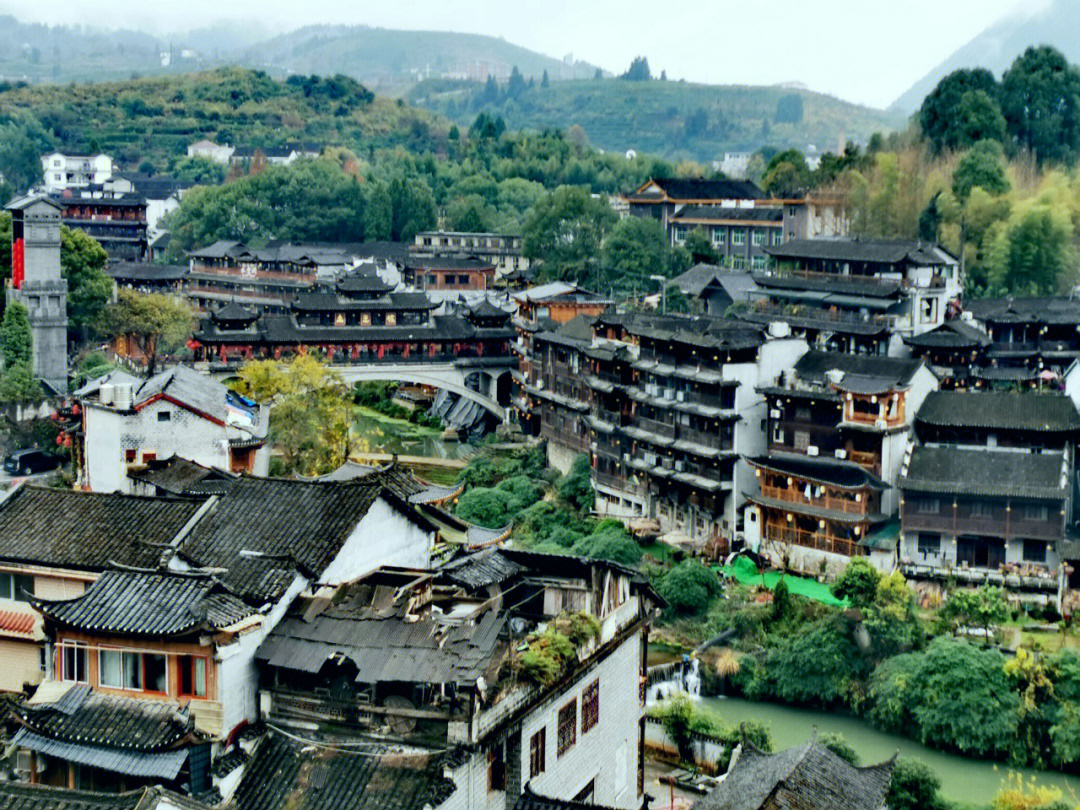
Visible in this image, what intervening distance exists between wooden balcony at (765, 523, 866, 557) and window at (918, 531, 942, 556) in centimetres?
122

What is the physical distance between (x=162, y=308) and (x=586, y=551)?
23144mm

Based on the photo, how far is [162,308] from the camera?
50062 mm

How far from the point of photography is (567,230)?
5769cm

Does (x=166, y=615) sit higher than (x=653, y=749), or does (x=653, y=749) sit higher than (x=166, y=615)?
(x=166, y=615)

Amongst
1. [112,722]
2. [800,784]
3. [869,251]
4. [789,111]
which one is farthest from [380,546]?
[789,111]

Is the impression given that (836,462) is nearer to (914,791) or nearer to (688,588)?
(688,588)

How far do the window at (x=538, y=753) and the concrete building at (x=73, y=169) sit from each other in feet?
227

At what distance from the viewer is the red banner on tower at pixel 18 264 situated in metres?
43.4

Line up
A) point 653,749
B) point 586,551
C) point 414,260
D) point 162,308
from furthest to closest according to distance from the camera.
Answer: point 414,260, point 162,308, point 586,551, point 653,749

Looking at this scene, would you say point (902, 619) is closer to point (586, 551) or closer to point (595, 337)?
point (586, 551)

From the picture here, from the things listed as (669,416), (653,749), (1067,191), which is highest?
(1067,191)

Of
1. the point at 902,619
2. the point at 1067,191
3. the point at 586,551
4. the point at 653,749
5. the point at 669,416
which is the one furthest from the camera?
the point at 1067,191

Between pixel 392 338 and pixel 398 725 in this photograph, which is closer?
pixel 398 725

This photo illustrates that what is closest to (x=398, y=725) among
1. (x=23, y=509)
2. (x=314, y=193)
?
(x=23, y=509)
